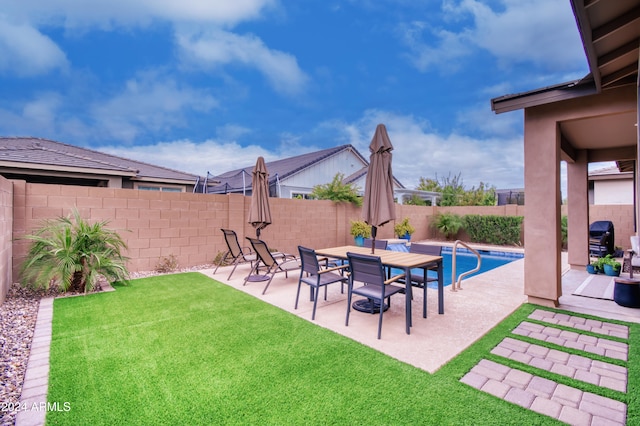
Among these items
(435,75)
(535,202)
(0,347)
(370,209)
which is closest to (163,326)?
(0,347)

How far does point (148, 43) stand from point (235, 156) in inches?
550

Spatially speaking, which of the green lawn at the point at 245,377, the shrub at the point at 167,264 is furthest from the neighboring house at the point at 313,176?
the green lawn at the point at 245,377

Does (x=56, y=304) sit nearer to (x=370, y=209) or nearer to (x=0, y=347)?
(x=0, y=347)

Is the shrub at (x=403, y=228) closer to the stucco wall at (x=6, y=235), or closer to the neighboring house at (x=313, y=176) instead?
the neighboring house at (x=313, y=176)

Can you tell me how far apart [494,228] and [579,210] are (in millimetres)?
6840

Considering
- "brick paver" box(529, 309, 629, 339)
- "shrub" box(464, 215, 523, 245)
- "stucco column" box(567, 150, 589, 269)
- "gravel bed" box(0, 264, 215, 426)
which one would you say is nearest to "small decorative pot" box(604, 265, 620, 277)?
"stucco column" box(567, 150, 589, 269)

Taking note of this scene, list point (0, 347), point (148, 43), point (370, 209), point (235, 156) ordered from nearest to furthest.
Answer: point (0, 347) < point (370, 209) < point (148, 43) < point (235, 156)

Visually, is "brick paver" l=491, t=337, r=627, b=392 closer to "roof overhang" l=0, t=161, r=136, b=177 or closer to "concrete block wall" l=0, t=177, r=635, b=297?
"concrete block wall" l=0, t=177, r=635, b=297

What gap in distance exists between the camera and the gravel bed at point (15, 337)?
239 centimetres

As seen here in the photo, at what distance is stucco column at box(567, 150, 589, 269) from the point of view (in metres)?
7.61

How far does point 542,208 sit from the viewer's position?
15.3 feet

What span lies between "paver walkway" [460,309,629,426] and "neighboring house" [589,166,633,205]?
1239 centimetres

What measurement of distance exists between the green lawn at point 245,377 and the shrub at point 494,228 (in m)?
11.4

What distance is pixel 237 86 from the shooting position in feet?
76.3
